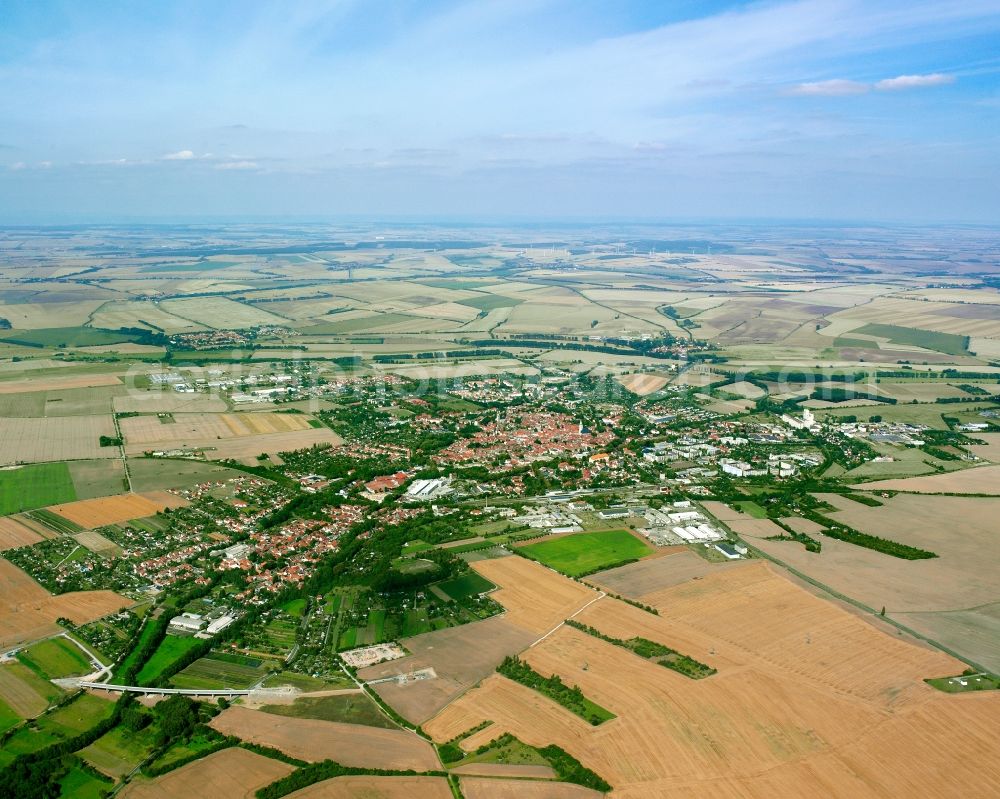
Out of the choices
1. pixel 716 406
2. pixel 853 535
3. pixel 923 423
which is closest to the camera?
pixel 853 535

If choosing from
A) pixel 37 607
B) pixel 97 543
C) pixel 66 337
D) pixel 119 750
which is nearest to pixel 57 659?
pixel 37 607

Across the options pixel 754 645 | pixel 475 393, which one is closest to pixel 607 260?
pixel 475 393

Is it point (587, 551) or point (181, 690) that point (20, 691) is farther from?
point (587, 551)

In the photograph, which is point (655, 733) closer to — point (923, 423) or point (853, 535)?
point (853, 535)

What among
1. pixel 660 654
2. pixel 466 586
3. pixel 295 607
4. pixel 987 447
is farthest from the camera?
pixel 987 447

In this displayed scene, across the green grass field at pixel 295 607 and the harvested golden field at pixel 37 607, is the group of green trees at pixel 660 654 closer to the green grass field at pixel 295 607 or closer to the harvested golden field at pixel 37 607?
the green grass field at pixel 295 607

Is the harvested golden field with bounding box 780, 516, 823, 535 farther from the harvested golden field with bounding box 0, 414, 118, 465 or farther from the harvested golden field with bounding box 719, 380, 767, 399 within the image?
the harvested golden field with bounding box 0, 414, 118, 465
